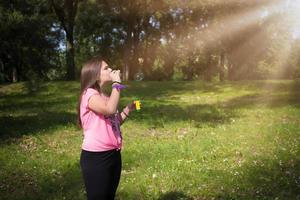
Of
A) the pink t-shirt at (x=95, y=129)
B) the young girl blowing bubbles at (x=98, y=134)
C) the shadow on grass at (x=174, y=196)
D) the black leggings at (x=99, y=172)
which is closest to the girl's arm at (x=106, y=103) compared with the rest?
the young girl blowing bubbles at (x=98, y=134)

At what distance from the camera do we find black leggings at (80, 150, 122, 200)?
21.5ft

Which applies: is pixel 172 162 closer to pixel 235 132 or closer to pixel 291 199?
pixel 291 199

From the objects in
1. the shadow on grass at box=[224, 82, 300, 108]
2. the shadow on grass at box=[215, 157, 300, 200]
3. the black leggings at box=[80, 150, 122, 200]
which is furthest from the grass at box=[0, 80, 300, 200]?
the black leggings at box=[80, 150, 122, 200]

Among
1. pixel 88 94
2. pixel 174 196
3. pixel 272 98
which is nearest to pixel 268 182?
pixel 174 196

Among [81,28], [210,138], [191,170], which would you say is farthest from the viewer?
[81,28]

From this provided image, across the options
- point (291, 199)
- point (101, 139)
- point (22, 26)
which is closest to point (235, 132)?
point (291, 199)

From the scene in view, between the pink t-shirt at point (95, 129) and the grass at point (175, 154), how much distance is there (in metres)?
4.34

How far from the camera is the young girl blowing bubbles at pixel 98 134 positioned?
6.54 meters

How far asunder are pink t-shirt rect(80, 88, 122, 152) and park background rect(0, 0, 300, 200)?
438 cm

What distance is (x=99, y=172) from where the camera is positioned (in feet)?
21.5

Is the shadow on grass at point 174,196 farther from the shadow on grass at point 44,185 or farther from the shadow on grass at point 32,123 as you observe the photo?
the shadow on grass at point 32,123

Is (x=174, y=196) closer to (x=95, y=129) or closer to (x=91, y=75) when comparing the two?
(x=95, y=129)

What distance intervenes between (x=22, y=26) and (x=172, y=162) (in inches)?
1761

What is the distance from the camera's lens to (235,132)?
695 inches
